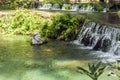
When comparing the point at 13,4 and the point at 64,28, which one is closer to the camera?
the point at 64,28

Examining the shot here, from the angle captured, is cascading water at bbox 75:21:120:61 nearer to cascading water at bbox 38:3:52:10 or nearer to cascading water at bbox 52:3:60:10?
cascading water at bbox 52:3:60:10

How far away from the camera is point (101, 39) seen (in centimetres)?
1465

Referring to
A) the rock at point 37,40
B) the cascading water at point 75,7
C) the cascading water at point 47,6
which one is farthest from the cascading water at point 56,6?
the rock at point 37,40

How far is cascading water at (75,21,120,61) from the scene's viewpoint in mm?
13211

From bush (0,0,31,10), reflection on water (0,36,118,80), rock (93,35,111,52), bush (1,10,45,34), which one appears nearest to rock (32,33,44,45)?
reflection on water (0,36,118,80)

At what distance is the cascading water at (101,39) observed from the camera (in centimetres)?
1321

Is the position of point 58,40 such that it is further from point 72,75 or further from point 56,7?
point 56,7

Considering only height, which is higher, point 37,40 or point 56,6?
point 37,40

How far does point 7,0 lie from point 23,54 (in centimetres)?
1335

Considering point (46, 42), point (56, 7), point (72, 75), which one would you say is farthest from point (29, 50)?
point (56, 7)

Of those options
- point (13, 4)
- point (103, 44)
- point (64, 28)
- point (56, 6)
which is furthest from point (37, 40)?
point (56, 6)

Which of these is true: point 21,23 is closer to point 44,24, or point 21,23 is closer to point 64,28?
point 44,24

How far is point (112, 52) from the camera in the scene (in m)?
13.4

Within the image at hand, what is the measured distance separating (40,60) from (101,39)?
3897mm
